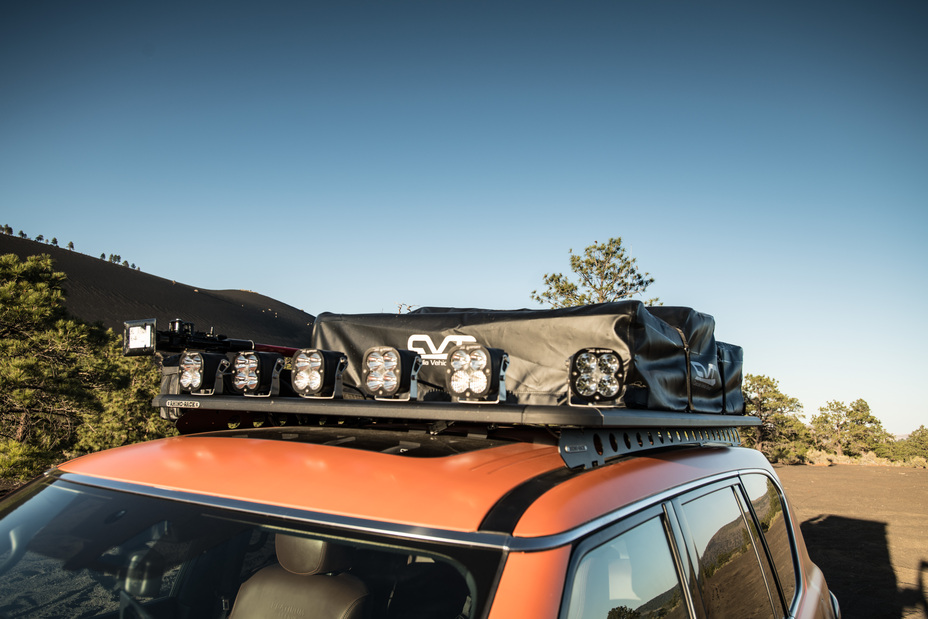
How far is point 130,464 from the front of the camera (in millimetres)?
1991

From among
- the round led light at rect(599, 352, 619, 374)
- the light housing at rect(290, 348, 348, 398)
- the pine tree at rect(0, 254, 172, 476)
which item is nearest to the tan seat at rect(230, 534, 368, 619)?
the light housing at rect(290, 348, 348, 398)

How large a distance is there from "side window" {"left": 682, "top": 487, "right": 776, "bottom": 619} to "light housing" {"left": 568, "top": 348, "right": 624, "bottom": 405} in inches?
16.9

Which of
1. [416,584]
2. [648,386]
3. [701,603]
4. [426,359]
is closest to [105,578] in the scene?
[416,584]

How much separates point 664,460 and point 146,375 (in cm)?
1732

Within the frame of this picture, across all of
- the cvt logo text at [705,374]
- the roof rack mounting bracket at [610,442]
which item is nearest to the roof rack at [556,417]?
the roof rack mounting bracket at [610,442]

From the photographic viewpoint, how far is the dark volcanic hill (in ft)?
190

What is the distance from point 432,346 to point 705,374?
164 centimetres

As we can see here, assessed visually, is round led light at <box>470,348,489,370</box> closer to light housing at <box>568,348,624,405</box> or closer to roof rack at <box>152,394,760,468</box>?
roof rack at <box>152,394,760,468</box>

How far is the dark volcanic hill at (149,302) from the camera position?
57906mm

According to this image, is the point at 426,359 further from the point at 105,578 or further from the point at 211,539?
the point at 105,578

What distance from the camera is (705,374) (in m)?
3.63

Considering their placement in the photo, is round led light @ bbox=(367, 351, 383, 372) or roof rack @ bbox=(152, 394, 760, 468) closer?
roof rack @ bbox=(152, 394, 760, 468)

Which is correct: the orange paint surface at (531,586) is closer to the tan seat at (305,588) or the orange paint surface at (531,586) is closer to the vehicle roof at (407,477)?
the vehicle roof at (407,477)

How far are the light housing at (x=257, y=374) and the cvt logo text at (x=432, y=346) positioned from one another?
2.73ft
